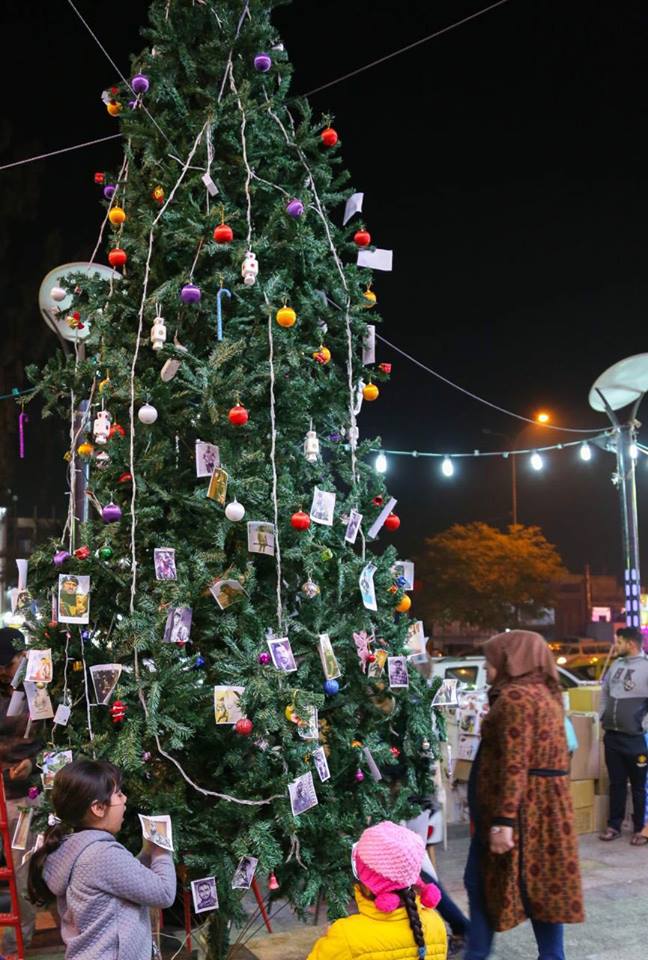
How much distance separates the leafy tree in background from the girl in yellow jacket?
1472 inches

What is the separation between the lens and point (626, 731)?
7.48 metres

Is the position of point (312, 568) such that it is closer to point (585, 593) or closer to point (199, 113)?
point (199, 113)

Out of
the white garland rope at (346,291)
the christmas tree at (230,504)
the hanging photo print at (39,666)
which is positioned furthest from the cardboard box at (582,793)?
the hanging photo print at (39,666)

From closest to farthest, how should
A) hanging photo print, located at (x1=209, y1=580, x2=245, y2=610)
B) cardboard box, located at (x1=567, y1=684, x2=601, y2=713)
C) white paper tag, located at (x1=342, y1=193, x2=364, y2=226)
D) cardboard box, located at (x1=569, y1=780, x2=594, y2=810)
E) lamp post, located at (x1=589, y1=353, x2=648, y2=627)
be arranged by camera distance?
hanging photo print, located at (x1=209, y1=580, x2=245, y2=610) < white paper tag, located at (x1=342, y1=193, x2=364, y2=226) < cardboard box, located at (x1=569, y1=780, x2=594, y2=810) < cardboard box, located at (x1=567, y1=684, x2=601, y2=713) < lamp post, located at (x1=589, y1=353, x2=648, y2=627)

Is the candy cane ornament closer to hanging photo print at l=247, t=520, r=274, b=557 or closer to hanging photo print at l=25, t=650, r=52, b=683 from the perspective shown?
hanging photo print at l=247, t=520, r=274, b=557

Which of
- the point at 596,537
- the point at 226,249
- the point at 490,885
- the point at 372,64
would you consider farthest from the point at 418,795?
the point at 596,537

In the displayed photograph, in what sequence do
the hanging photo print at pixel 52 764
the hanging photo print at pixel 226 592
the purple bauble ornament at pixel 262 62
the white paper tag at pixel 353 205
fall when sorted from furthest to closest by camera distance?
the white paper tag at pixel 353 205 → the purple bauble ornament at pixel 262 62 → the hanging photo print at pixel 52 764 → the hanging photo print at pixel 226 592

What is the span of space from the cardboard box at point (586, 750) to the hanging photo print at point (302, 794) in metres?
4.34

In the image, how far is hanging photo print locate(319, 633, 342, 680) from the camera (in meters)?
4.21

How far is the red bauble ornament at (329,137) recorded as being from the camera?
488 cm

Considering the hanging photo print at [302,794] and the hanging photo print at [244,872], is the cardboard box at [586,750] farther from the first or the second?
the hanging photo print at [244,872]

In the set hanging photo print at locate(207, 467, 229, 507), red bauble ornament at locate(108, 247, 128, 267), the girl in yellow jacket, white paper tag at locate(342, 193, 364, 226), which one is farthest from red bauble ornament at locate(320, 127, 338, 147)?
the girl in yellow jacket

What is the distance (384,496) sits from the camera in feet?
16.1

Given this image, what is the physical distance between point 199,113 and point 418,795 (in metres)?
3.84
